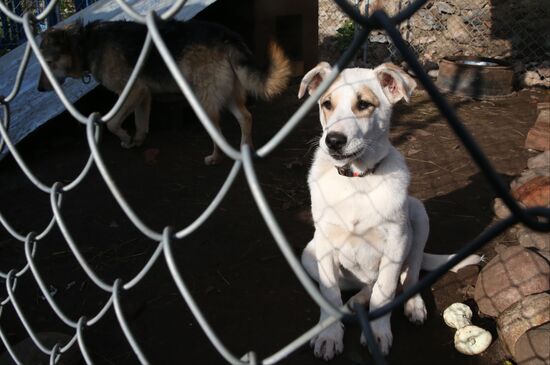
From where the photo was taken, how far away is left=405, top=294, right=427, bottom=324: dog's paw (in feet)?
7.56

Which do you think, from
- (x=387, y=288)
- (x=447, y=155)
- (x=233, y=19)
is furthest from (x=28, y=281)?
(x=233, y=19)

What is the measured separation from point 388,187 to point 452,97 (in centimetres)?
465

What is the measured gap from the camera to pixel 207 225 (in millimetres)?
3359

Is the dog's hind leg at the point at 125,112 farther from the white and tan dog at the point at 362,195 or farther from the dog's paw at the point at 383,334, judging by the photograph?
the dog's paw at the point at 383,334

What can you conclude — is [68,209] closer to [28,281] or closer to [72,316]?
[28,281]

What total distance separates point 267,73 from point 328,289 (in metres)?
2.76

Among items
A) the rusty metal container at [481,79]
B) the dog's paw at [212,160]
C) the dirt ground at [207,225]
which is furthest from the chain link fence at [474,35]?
the dog's paw at [212,160]

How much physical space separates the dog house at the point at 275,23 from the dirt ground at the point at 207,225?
3.03ft

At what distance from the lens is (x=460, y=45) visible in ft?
25.2

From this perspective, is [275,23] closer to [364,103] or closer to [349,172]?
[364,103]

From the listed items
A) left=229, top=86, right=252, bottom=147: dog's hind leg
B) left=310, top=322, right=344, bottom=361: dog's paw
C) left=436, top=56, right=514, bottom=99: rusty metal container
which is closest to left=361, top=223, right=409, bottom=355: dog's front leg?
left=310, top=322, right=344, bottom=361: dog's paw

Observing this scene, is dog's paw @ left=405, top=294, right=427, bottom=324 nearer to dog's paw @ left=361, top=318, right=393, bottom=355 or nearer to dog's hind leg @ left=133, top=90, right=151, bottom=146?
dog's paw @ left=361, top=318, right=393, bottom=355

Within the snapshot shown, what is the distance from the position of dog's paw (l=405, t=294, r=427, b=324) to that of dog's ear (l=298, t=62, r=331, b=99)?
1.15 metres

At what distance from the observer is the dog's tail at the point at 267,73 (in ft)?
14.3
